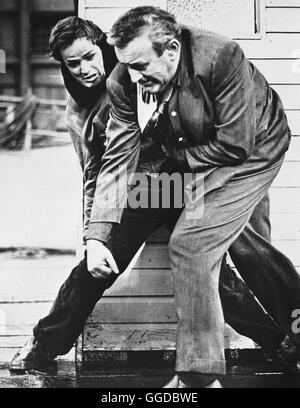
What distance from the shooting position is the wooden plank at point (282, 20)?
3.87m

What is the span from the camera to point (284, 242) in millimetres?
3846

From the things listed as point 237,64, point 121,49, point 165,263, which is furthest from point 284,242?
point 121,49

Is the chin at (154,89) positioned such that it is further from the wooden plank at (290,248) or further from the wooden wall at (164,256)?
the wooden plank at (290,248)

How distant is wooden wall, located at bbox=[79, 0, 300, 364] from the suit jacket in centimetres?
28

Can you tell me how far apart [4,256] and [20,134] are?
2.17ft

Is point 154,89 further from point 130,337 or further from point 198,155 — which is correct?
point 130,337

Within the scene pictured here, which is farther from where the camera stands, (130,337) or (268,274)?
(130,337)

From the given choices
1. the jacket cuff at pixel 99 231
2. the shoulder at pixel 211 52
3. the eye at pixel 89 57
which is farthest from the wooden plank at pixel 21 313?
the shoulder at pixel 211 52

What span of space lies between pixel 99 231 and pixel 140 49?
0.84 m

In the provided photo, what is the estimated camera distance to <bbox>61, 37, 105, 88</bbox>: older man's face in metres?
3.63

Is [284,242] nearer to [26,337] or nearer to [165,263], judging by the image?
[165,263]

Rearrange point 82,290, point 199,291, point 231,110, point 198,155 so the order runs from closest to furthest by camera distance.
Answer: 1. point 199,291
2. point 231,110
3. point 198,155
4. point 82,290

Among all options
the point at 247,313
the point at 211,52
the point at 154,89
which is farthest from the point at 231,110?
the point at 247,313

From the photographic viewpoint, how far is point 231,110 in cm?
315
